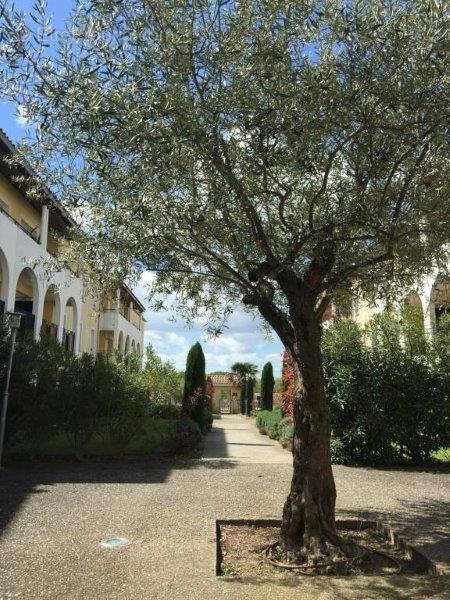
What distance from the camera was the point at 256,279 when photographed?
20.4ft

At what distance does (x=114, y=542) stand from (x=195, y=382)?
43.0 feet

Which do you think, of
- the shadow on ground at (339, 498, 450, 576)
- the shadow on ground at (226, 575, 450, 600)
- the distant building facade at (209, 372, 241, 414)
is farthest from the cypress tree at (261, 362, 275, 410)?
the shadow on ground at (226, 575, 450, 600)

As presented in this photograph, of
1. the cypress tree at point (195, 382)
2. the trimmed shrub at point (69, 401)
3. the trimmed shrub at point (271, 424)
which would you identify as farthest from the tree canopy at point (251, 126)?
the trimmed shrub at point (271, 424)

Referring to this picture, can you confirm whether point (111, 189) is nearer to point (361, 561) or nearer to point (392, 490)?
point (361, 561)

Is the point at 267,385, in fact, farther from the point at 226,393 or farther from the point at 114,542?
the point at 114,542

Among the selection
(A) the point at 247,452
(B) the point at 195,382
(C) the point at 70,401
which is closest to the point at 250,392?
(B) the point at 195,382

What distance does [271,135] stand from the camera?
18.6ft

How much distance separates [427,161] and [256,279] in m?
2.38

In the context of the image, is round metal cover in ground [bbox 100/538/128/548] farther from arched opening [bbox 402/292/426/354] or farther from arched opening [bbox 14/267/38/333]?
arched opening [bbox 14/267/38/333]

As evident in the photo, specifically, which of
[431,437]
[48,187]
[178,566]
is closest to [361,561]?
[178,566]

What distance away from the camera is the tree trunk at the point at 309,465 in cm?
564

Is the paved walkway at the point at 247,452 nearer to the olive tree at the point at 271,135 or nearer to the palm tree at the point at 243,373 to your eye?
the olive tree at the point at 271,135

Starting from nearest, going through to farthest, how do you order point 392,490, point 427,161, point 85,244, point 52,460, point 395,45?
1. point 395,45
2. point 427,161
3. point 85,244
4. point 392,490
5. point 52,460

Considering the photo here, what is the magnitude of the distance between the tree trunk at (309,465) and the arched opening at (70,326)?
16.8 m
